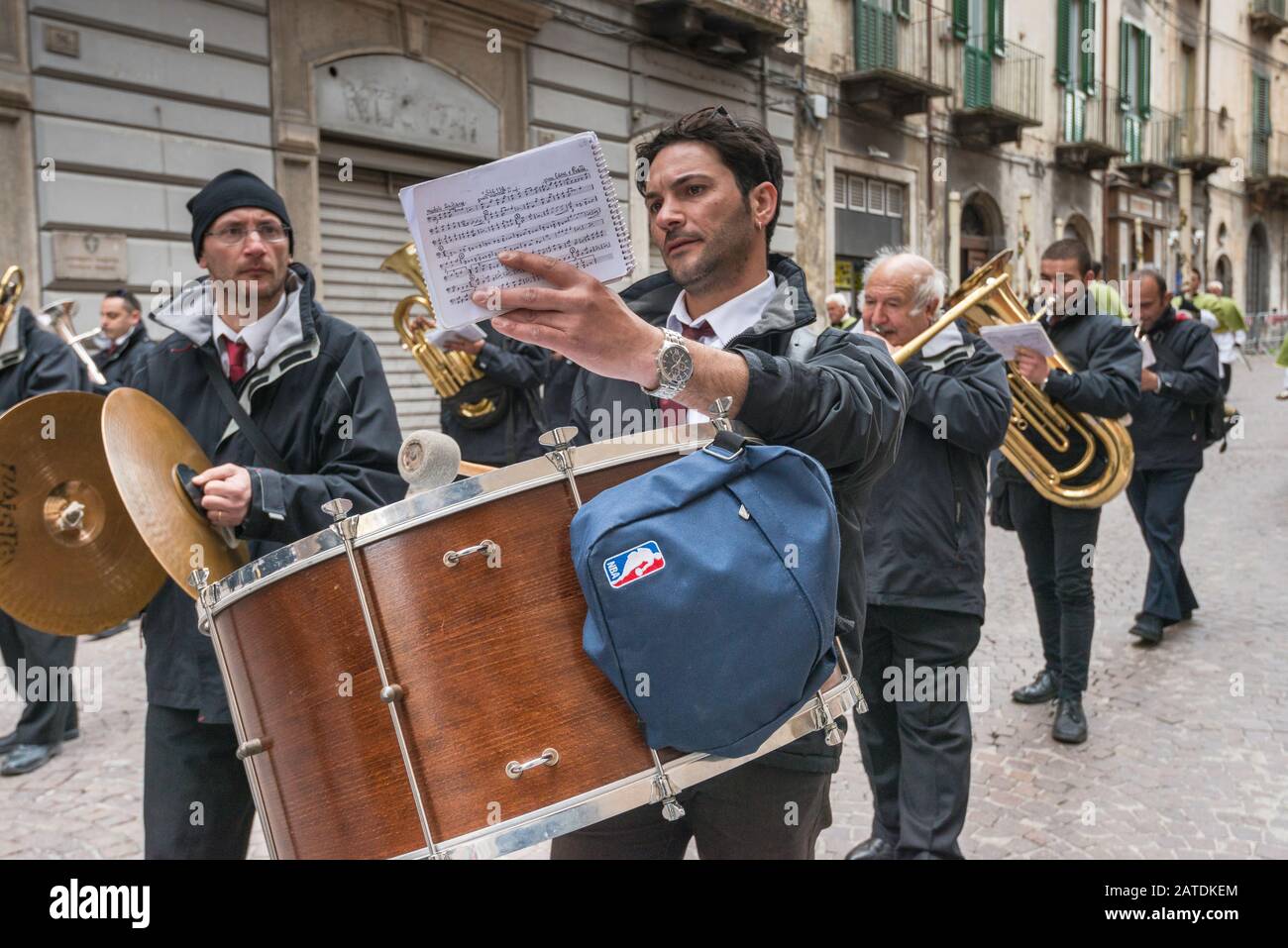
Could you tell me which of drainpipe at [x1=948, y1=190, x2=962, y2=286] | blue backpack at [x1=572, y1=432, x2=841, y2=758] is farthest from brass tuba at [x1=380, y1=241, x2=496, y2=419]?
drainpipe at [x1=948, y1=190, x2=962, y2=286]

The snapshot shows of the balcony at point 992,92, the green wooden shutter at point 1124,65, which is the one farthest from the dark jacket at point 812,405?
the green wooden shutter at point 1124,65

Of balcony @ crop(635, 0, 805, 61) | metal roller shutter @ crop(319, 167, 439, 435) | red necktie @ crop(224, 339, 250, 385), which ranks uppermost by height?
balcony @ crop(635, 0, 805, 61)

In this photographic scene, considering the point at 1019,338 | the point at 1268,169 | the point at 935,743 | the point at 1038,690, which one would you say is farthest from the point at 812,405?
the point at 1268,169

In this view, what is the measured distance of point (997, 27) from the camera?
21.4 m

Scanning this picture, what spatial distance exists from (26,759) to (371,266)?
287 inches

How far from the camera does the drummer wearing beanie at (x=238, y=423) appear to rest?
2566 mm

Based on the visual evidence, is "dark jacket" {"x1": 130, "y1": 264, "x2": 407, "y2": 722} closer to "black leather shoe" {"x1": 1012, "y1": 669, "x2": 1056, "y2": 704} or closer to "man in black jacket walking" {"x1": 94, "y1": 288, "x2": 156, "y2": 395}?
"black leather shoe" {"x1": 1012, "y1": 669, "x2": 1056, "y2": 704}

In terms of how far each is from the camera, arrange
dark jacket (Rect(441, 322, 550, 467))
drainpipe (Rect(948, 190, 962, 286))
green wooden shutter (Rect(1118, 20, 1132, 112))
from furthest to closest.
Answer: green wooden shutter (Rect(1118, 20, 1132, 112)) < drainpipe (Rect(948, 190, 962, 286)) < dark jacket (Rect(441, 322, 550, 467))

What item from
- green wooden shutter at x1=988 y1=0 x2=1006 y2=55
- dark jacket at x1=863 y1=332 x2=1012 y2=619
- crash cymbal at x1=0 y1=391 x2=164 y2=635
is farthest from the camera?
green wooden shutter at x1=988 y1=0 x2=1006 y2=55

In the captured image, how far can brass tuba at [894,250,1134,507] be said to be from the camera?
15.8 ft

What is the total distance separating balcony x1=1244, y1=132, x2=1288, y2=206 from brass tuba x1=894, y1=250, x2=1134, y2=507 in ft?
109

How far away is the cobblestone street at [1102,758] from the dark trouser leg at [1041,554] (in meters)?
0.33

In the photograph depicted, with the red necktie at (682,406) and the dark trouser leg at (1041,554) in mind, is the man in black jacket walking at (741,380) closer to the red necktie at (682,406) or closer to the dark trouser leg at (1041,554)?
the red necktie at (682,406)
